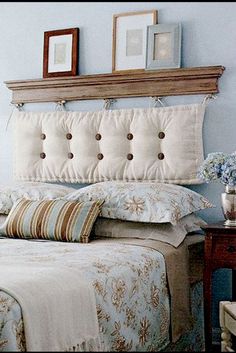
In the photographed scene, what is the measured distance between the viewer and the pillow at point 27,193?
3395 mm

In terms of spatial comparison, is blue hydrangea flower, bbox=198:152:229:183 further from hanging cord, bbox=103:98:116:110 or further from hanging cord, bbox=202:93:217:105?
hanging cord, bbox=103:98:116:110

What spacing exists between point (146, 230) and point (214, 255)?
35 centimetres

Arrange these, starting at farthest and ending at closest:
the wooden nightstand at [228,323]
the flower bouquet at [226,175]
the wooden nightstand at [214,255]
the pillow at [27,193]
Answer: the pillow at [27,193] < the flower bouquet at [226,175] < the wooden nightstand at [214,255] < the wooden nightstand at [228,323]

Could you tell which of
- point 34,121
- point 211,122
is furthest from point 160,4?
point 34,121

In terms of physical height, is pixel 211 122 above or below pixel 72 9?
below

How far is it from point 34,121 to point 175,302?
1.59 m

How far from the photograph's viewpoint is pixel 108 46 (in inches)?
148

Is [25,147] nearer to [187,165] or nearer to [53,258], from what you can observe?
[187,165]

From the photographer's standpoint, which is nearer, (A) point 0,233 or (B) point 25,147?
(A) point 0,233

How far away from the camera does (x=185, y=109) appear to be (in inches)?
136

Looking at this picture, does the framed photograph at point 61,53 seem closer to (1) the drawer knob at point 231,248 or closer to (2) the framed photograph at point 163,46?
(2) the framed photograph at point 163,46

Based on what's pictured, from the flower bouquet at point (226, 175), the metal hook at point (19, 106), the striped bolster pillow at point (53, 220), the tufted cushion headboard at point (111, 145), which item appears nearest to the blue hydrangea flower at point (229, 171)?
the flower bouquet at point (226, 175)

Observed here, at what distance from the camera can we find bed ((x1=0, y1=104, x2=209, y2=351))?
2.03 meters

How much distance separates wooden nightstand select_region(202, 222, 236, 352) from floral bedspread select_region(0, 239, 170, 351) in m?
0.22
